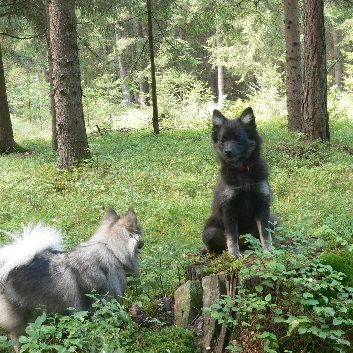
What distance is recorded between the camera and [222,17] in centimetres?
1911

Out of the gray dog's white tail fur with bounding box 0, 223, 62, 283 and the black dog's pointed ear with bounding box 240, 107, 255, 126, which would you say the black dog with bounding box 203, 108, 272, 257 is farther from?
the gray dog's white tail fur with bounding box 0, 223, 62, 283

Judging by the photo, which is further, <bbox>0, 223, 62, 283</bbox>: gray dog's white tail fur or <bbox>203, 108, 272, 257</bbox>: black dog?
<bbox>203, 108, 272, 257</bbox>: black dog

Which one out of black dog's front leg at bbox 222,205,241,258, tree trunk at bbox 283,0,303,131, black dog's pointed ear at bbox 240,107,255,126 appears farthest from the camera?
tree trunk at bbox 283,0,303,131

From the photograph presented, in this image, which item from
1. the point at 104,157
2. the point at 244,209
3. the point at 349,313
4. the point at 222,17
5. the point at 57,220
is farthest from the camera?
the point at 222,17

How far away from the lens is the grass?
22.1 feet

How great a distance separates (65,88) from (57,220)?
15.1ft

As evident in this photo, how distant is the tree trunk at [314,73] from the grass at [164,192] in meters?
0.63

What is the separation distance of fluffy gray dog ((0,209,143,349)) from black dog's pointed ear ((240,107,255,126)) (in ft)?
5.40

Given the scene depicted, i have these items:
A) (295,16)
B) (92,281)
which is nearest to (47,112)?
(295,16)

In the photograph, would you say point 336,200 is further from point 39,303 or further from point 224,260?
point 39,303

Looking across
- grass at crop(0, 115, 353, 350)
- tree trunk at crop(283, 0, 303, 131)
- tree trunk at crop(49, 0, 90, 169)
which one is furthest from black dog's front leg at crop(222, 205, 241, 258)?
tree trunk at crop(283, 0, 303, 131)

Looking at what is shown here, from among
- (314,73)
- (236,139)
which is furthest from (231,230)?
(314,73)

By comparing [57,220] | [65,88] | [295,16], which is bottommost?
[57,220]

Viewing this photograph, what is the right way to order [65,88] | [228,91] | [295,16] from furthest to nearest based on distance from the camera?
[228,91] < [295,16] < [65,88]
